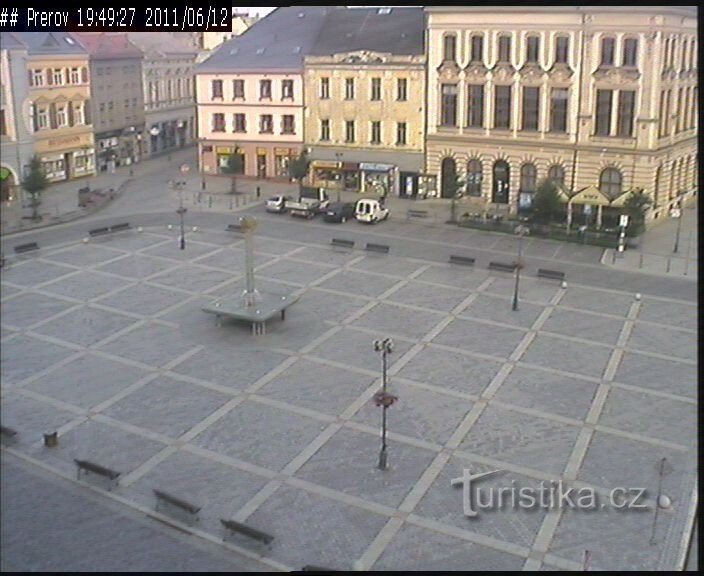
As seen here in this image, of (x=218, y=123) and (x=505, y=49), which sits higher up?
(x=505, y=49)

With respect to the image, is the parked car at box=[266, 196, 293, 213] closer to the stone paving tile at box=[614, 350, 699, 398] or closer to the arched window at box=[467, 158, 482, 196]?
the arched window at box=[467, 158, 482, 196]

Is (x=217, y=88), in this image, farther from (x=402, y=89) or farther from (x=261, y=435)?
(x=261, y=435)

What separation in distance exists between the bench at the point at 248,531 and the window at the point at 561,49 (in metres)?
41.2

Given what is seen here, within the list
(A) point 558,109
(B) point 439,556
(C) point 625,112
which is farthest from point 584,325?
(A) point 558,109

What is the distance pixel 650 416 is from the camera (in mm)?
24156

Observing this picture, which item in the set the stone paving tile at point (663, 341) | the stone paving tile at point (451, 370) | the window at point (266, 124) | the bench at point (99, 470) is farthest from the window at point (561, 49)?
the bench at point (99, 470)

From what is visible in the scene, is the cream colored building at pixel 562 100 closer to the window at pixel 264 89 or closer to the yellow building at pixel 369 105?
the yellow building at pixel 369 105

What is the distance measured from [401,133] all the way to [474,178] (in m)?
6.32

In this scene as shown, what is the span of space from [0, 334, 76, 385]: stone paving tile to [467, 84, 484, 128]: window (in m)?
34.1

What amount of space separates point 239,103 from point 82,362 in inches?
1551

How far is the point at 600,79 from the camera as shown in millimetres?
50031

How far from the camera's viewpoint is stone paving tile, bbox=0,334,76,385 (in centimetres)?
2614

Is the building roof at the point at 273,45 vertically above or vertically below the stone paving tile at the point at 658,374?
above

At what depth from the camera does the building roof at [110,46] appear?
61.8 m
